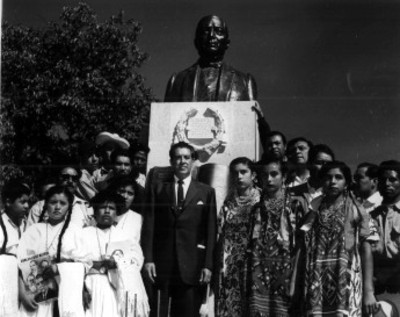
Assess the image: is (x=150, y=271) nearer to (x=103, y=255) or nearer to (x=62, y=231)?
(x=103, y=255)

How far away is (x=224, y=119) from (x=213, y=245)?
114 cm

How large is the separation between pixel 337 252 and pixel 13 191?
2.05m

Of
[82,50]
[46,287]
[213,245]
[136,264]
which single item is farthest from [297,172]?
[82,50]

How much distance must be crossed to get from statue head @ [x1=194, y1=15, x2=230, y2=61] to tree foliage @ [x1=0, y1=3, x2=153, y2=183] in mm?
446

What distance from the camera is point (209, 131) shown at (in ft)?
19.7

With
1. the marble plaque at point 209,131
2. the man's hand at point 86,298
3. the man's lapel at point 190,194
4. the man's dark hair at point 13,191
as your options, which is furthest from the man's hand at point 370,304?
the man's dark hair at point 13,191

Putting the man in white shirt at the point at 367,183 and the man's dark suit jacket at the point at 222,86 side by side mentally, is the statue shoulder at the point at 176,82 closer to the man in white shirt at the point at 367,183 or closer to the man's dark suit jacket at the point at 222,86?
the man's dark suit jacket at the point at 222,86

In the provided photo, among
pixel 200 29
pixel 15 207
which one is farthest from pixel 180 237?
pixel 200 29

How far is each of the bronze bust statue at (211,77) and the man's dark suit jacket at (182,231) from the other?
4.05 ft

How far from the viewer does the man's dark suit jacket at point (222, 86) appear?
6430mm

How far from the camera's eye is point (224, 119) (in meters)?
6.02

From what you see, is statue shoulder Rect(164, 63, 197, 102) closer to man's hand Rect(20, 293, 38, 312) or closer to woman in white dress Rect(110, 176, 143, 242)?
woman in white dress Rect(110, 176, 143, 242)

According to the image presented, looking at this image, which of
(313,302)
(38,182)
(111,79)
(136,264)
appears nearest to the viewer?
(313,302)

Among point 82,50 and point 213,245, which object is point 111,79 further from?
point 213,245
